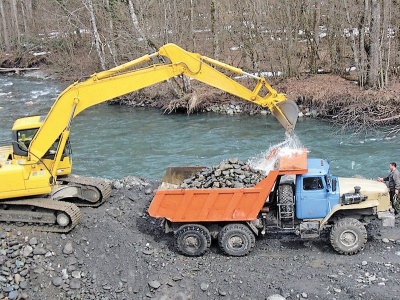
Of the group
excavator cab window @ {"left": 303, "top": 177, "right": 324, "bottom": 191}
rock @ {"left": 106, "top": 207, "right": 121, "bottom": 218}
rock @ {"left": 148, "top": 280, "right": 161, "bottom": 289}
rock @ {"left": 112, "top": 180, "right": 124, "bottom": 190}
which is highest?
excavator cab window @ {"left": 303, "top": 177, "right": 324, "bottom": 191}

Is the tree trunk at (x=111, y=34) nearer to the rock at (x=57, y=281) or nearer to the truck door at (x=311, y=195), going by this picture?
the truck door at (x=311, y=195)

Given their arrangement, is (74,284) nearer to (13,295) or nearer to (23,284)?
(23,284)

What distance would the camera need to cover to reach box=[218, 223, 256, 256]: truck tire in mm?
10602

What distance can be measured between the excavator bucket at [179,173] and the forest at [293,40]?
1194cm

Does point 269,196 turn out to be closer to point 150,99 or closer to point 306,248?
point 306,248

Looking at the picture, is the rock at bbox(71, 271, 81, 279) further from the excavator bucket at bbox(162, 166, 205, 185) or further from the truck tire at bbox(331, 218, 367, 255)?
the truck tire at bbox(331, 218, 367, 255)

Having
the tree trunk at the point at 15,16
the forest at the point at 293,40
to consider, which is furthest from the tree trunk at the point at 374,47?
the tree trunk at the point at 15,16

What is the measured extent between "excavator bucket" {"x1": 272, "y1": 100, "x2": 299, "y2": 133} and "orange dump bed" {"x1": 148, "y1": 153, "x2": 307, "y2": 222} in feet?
2.78

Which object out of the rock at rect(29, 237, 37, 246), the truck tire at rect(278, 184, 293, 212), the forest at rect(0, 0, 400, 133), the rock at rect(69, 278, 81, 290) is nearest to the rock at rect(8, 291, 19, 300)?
the rock at rect(69, 278, 81, 290)

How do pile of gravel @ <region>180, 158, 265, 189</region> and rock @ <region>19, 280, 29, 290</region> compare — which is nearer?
rock @ <region>19, 280, 29, 290</region>

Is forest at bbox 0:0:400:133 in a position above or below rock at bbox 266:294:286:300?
above

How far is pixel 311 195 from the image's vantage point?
10.5 meters

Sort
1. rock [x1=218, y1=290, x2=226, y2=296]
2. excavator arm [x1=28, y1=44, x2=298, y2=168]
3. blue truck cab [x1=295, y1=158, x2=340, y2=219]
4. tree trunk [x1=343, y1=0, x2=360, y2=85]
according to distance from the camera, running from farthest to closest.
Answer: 1. tree trunk [x1=343, y1=0, x2=360, y2=85]
2. excavator arm [x1=28, y1=44, x2=298, y2=168]
3. blue truck cab [x1=295, y1=158, x2=340, y2=219]
4. rock [x1=218, y1=290, x2=226, y2=296]

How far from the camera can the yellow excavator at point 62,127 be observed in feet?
37.3
